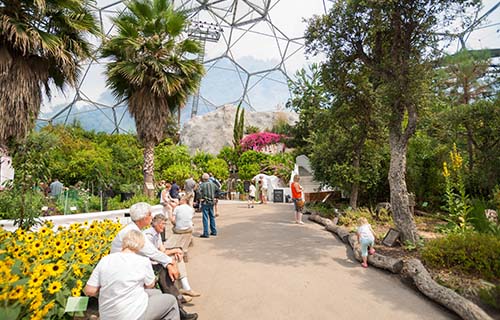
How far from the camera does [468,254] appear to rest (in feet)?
14.2

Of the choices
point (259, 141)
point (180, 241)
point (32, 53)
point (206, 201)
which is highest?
point (259, 141)

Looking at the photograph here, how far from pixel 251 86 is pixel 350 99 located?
30.5 metres

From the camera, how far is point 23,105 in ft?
22.3

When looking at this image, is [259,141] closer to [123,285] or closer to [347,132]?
[347,132]

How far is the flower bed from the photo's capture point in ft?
6.35

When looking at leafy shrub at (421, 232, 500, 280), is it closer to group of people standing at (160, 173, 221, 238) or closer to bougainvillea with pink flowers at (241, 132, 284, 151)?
group of people standing at (160, 173, 221, 238)

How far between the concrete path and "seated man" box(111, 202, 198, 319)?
0.44 metres

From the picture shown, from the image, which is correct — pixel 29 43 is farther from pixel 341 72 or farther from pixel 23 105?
pixel 341 72

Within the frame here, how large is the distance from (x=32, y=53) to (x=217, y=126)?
2622 cm

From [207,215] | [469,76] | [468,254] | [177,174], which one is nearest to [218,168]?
[177,174]

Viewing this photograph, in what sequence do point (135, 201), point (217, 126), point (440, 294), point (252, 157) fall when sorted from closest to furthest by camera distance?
point (440, 294) < point (135, 201) < point (252, 157) < point (217, 126)

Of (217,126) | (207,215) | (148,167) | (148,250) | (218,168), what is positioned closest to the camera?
(148,250)

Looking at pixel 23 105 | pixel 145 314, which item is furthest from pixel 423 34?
pixel 23 105

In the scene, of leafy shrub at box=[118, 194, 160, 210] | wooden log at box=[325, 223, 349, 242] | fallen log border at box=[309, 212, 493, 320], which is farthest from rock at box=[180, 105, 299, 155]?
fallen log border at box=[309, 212, 493, 320]
